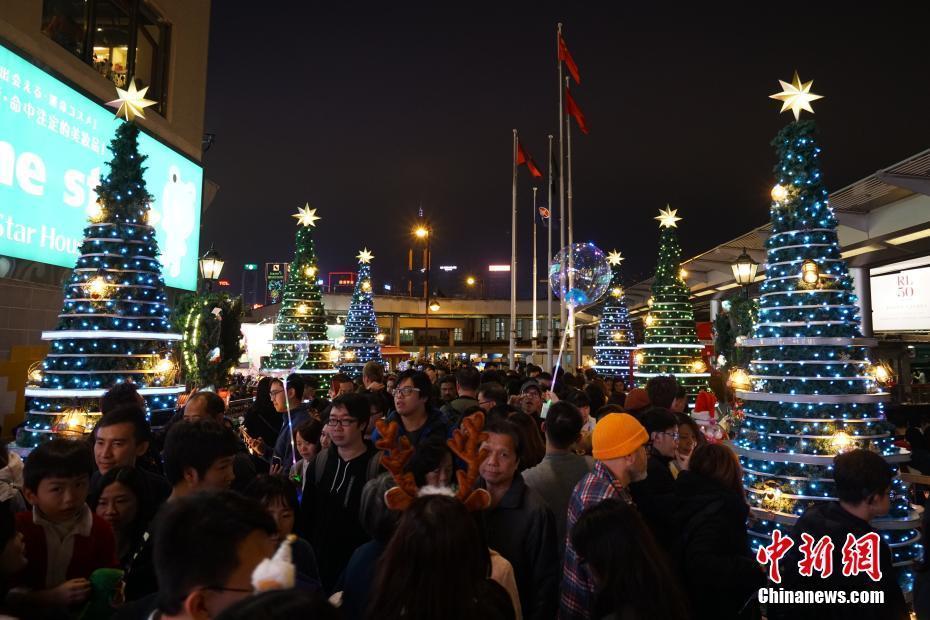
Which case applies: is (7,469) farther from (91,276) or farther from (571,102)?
(571,102)

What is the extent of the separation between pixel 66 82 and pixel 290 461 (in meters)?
12.5

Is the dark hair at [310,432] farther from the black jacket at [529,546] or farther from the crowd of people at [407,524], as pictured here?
the black jacket at [529,546]

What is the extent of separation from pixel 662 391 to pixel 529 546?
4.28m

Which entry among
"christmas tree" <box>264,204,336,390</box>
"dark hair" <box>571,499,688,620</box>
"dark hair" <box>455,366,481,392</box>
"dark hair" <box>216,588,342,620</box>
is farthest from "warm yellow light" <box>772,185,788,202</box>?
"christmas tree" <box>264,204,336,390</box>

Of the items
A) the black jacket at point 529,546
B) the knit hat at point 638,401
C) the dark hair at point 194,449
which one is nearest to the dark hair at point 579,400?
the knit hat at point 638,401

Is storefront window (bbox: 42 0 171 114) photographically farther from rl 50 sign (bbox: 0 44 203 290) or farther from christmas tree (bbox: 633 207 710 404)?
christmas tree (bbox: 633 207 710 404)

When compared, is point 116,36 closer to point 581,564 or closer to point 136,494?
point 136,494

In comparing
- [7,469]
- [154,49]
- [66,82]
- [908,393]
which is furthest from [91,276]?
[908,393]

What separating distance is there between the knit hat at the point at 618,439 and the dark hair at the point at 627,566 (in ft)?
3.27

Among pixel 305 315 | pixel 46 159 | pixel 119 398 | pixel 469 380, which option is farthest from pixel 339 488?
pixel 305 315

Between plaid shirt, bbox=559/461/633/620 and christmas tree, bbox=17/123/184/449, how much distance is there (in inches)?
316

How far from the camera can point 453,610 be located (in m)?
1.79

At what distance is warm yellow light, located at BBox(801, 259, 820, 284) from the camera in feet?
22.7

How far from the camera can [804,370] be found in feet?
22.6
